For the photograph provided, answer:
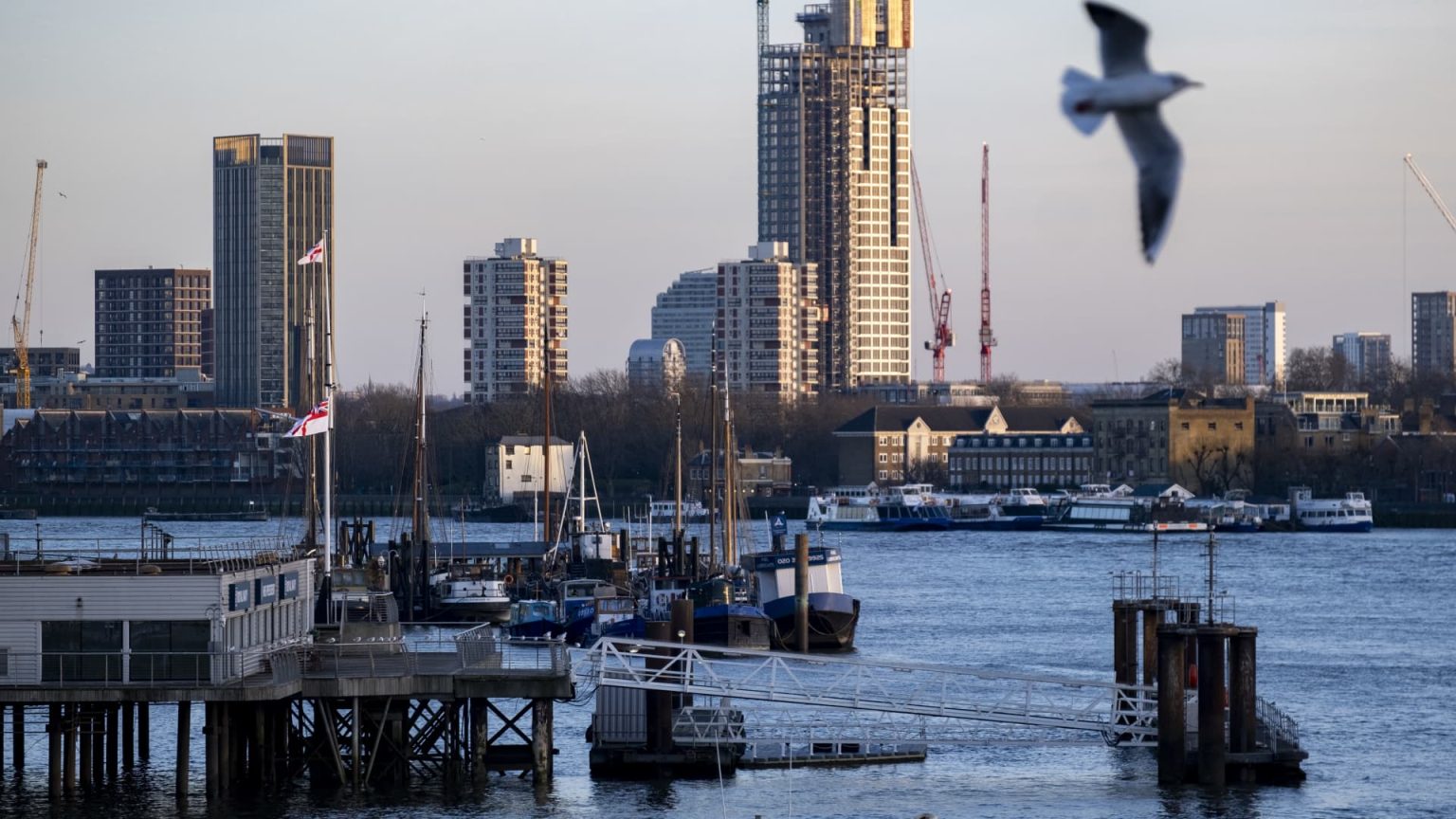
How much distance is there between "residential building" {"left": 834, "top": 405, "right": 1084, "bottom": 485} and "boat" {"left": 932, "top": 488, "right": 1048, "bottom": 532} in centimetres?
3567

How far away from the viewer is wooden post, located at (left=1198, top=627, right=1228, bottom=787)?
35.1 meters

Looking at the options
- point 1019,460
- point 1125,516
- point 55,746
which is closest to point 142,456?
point 1019,460

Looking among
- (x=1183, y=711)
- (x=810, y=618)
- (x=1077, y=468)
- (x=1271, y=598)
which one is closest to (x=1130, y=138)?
(x=1183, y=711)

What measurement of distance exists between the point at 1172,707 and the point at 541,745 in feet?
31.6

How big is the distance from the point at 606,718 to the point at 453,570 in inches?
1400

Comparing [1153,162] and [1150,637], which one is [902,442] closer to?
[1150,637]

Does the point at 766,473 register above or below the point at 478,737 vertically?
above

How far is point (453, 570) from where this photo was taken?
73375 millimetres

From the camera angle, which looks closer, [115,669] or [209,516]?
[115,669]

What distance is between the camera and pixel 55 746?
35.0 metres

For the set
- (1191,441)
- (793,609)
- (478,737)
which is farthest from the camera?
(1191,441)

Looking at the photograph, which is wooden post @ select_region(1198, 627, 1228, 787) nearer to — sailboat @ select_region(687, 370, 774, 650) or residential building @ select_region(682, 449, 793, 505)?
sailboat @ select_region(687, 370, 774, 650)

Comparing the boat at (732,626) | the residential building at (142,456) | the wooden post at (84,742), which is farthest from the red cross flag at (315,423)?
the residential building at (142,456)

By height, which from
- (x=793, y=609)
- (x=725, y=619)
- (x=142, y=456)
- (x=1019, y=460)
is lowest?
(x=725, y=619)
